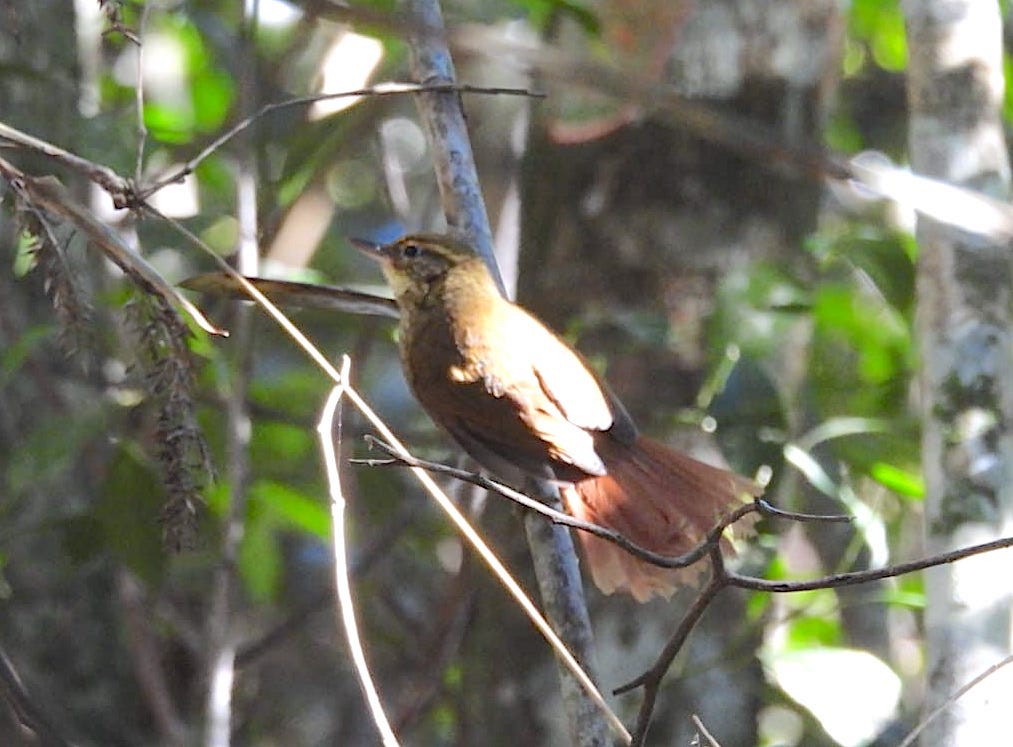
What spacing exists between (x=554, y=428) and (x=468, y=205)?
0.38 m

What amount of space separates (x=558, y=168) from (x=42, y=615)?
1.57 meters

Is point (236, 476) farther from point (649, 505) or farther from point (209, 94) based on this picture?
point (209, 94)

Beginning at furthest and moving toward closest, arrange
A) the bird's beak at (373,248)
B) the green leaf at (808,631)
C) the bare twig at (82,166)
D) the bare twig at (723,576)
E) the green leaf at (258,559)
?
the green leaf at (258,559) → the green leaf at (808,631) → the bird's beak at (373,248) → the bare twig at (82,166) → the bare twig at (723,576)

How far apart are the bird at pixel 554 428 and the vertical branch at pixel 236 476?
317 millimetres

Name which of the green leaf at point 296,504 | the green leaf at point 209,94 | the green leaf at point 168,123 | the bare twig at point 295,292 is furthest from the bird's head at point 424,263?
the green leaf at point 209,94

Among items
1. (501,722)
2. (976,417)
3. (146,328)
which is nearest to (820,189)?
(976,417)

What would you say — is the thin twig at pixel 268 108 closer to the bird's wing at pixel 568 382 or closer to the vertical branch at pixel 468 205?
the vertical branch at pixel 468 205

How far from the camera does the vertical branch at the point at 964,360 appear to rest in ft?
6.69

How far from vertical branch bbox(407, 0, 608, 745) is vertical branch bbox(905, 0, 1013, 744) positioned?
21.8 inches

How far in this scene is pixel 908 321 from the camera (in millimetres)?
2830

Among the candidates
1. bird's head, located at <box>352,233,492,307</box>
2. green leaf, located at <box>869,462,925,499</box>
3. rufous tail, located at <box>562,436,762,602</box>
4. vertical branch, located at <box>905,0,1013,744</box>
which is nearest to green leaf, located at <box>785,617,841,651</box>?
green leaf, located at <box>869,462,925,499</box>

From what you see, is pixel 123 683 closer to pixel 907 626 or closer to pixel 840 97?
pixel 907 626

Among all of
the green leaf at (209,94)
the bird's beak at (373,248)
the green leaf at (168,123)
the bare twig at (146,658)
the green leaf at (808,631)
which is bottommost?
the bare twig at (146,658)

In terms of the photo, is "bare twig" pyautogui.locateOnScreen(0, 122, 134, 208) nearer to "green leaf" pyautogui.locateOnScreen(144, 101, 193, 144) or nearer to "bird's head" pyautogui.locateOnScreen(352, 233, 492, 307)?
"bird's head" pyautogui.locateOnScreen(352, 233, 492, 307)
